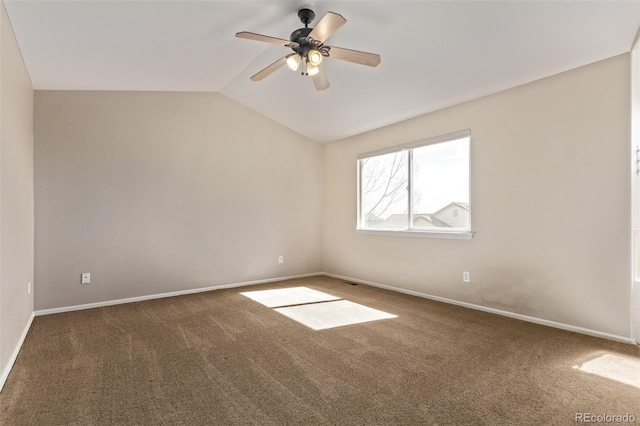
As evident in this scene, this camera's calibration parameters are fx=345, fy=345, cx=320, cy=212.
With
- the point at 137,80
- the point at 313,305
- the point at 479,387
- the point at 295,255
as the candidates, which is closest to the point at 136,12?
the point at 137,80

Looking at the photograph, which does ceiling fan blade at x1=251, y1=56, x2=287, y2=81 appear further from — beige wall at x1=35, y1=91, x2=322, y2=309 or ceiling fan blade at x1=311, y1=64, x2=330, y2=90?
beige wall at x1=35, y1=91, x2=322, y2=309

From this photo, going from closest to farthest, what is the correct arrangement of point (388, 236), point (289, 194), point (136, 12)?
1. point (136, 12)
2. point (388, 236)
3. point (289, 194)

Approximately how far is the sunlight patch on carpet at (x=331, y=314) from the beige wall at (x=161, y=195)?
168 centimetres

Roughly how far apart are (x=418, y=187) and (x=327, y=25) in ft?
9.25

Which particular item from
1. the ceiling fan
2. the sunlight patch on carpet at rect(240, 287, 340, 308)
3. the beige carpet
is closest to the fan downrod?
the ceiling fan

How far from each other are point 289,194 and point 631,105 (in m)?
4.33

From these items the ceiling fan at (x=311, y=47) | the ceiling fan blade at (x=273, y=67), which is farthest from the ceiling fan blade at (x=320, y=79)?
the ceiling fan blade at (x=273, y=67)

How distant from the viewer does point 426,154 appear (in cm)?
460

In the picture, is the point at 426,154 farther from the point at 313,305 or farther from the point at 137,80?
the point at 137,80

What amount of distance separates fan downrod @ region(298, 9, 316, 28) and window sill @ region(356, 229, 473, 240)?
9.22 feet

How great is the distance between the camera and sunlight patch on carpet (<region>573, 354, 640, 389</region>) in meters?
2.28

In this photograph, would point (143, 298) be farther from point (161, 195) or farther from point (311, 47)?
point (311, 47)

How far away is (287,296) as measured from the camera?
458 cm

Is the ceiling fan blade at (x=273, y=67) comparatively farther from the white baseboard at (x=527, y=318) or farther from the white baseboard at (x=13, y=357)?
the white baseboard at (x=527, y=318)
